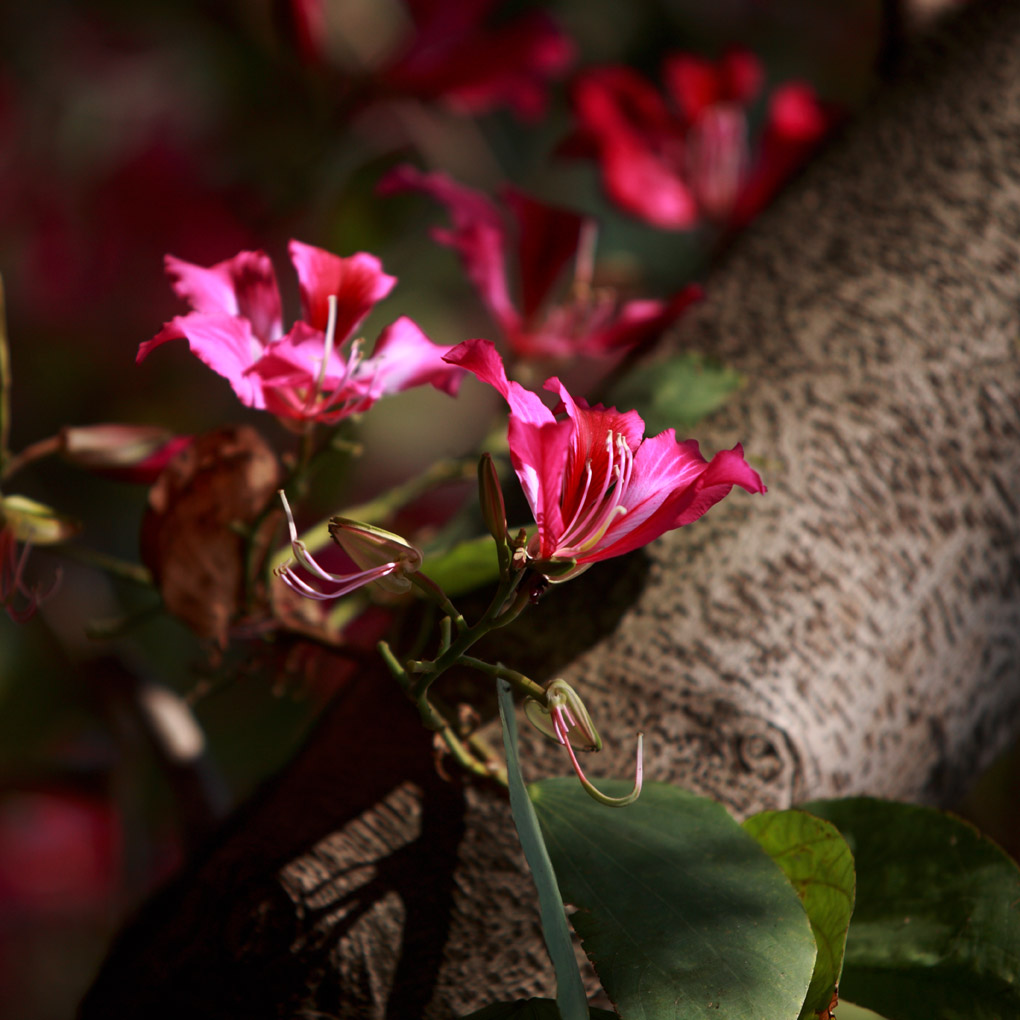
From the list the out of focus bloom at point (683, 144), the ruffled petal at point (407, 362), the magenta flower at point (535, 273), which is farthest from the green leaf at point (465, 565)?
the out of focus bloom at point (683, 144)

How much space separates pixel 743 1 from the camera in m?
1.52

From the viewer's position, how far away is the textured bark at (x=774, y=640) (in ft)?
1.16

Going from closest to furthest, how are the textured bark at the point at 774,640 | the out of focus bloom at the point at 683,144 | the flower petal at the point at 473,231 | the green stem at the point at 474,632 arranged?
1. the green stem at the point at 474,632
2. the textured bark at the point at 774,640
3. the flower petal at the point at 473,231
4. the out of focus bloom at the point at 683,144

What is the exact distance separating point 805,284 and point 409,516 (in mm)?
534

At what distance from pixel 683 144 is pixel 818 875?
57cm

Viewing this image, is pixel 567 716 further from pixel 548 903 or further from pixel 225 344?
pixel 225 344

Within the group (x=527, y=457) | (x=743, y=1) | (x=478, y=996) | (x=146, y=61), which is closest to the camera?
(x=527, y=457)

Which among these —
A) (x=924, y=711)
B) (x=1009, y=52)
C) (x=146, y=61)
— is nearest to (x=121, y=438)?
(x=924, y=711)

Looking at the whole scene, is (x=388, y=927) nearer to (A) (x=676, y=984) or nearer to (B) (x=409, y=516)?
(A) (x=676, y=984)

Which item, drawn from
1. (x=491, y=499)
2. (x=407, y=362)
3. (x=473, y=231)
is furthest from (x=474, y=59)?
(x=491, y=499)

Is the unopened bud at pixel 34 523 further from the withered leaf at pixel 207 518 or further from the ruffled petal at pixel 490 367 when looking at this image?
the ruffled petal at pixel 490 367

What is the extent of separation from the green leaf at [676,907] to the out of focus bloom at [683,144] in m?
0.47

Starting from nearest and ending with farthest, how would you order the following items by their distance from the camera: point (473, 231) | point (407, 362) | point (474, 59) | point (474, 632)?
point (474, 632) → point (407, 362) → point (473, 231) → point (474, 59)

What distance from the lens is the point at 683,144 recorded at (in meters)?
0.72
